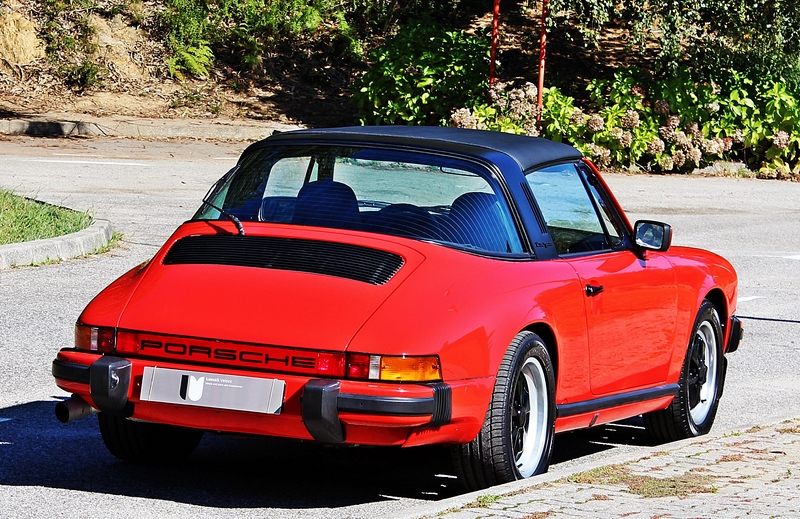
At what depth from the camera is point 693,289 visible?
663 cm

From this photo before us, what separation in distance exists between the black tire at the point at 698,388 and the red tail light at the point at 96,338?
9.30ft

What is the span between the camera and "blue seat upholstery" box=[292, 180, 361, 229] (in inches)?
215

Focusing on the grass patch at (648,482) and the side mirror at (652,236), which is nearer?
the grass patch at (648,482)

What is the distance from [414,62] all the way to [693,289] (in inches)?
710

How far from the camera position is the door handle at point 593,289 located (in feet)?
18.8

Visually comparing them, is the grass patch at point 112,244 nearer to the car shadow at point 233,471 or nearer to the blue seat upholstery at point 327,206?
the car shadow at point 233,471

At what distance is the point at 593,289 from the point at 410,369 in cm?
134

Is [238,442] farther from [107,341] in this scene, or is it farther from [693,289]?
[693,289]

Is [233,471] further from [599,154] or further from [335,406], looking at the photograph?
[599,154]

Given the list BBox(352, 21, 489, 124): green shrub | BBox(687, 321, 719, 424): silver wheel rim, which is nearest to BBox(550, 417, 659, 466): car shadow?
BBox(687, 321, 719, 424): silver wheel rim

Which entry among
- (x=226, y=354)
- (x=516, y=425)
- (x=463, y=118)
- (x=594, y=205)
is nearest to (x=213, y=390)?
(x=226, y=354)

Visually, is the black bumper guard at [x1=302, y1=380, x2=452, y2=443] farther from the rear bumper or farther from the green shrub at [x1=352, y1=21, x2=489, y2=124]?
the green shrub at [x1=352, y1=21, x2=489, y2=124]

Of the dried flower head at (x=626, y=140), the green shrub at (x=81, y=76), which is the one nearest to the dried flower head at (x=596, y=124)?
the dried flower head at (x=626, y=140)

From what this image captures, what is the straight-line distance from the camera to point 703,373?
22.7 ft
